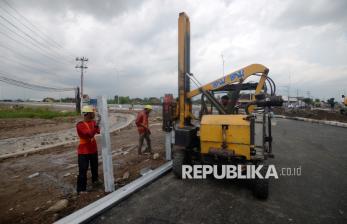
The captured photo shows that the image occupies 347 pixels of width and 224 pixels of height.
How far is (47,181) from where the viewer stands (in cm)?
466

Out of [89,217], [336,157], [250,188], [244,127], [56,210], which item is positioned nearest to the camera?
[89,217]

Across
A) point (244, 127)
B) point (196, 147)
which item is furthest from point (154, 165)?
point (244, 127)

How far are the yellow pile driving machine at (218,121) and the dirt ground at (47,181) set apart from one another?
58.9 inches

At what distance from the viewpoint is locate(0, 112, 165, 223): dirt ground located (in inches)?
131

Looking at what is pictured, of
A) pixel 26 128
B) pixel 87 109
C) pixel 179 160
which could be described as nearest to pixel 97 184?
pixel 87 109

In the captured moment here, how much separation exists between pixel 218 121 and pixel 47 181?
4.08m

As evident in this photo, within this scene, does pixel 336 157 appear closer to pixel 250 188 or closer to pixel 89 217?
pixel 250 188

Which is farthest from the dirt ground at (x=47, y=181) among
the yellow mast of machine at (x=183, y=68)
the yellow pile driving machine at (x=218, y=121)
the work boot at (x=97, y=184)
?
the yellow mast of machine at (x=183, y=68)

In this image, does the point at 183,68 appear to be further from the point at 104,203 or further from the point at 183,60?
the point at 104,203

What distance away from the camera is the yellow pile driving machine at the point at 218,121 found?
3695 millimetres

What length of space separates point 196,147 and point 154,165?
1.58 m

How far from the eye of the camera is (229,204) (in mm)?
3457

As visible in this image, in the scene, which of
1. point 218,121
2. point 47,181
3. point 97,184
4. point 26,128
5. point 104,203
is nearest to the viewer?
point 104,203

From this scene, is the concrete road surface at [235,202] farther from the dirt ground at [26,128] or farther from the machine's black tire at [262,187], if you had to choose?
the dirt ground at [26,128]
